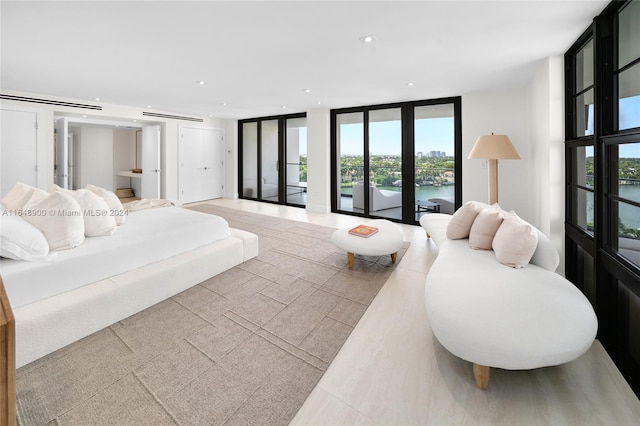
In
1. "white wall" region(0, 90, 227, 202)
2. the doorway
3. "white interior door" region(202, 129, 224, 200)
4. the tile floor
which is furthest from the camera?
"white interior door" region(202, 129, 224, 200)

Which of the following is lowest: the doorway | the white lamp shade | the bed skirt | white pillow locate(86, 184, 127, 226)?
the bed skirt

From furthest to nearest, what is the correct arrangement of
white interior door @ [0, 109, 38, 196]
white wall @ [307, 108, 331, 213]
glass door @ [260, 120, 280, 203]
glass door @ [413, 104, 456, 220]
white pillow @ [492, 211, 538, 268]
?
glass door @ [260, 120, 280, 203] → white wall @ [307, 108, 331, 213] → glass door @ [413, 104, 456, 220] → white interior door @ [0, 109, 38, 196] → white pillow @ [492, 211, 538, 268]

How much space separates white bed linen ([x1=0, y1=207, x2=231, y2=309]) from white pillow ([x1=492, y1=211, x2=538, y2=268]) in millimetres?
2791

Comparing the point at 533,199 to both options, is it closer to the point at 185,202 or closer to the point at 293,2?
the point at 293,2

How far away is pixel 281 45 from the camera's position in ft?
9.31

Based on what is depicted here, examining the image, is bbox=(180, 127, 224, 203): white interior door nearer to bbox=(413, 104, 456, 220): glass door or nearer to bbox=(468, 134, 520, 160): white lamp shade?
bbox=(413, 104, 456, 220): glass door

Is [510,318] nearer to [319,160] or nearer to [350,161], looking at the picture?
[350,161]

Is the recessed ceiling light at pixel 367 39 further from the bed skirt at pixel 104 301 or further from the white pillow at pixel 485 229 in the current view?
the bed skirt at pixel 104 301

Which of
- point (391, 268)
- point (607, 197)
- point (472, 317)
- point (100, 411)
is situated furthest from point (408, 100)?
point (100, 411)

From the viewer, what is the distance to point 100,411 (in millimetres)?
1398

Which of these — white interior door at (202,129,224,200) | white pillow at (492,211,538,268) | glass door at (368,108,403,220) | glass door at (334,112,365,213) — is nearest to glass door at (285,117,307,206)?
glass door at (334,112,365,213)

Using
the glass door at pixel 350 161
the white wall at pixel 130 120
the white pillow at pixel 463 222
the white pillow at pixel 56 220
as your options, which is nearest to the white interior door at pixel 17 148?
the white wall at pixel 130 120

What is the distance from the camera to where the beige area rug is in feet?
4.63

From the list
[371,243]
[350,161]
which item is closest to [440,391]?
[371,243]
